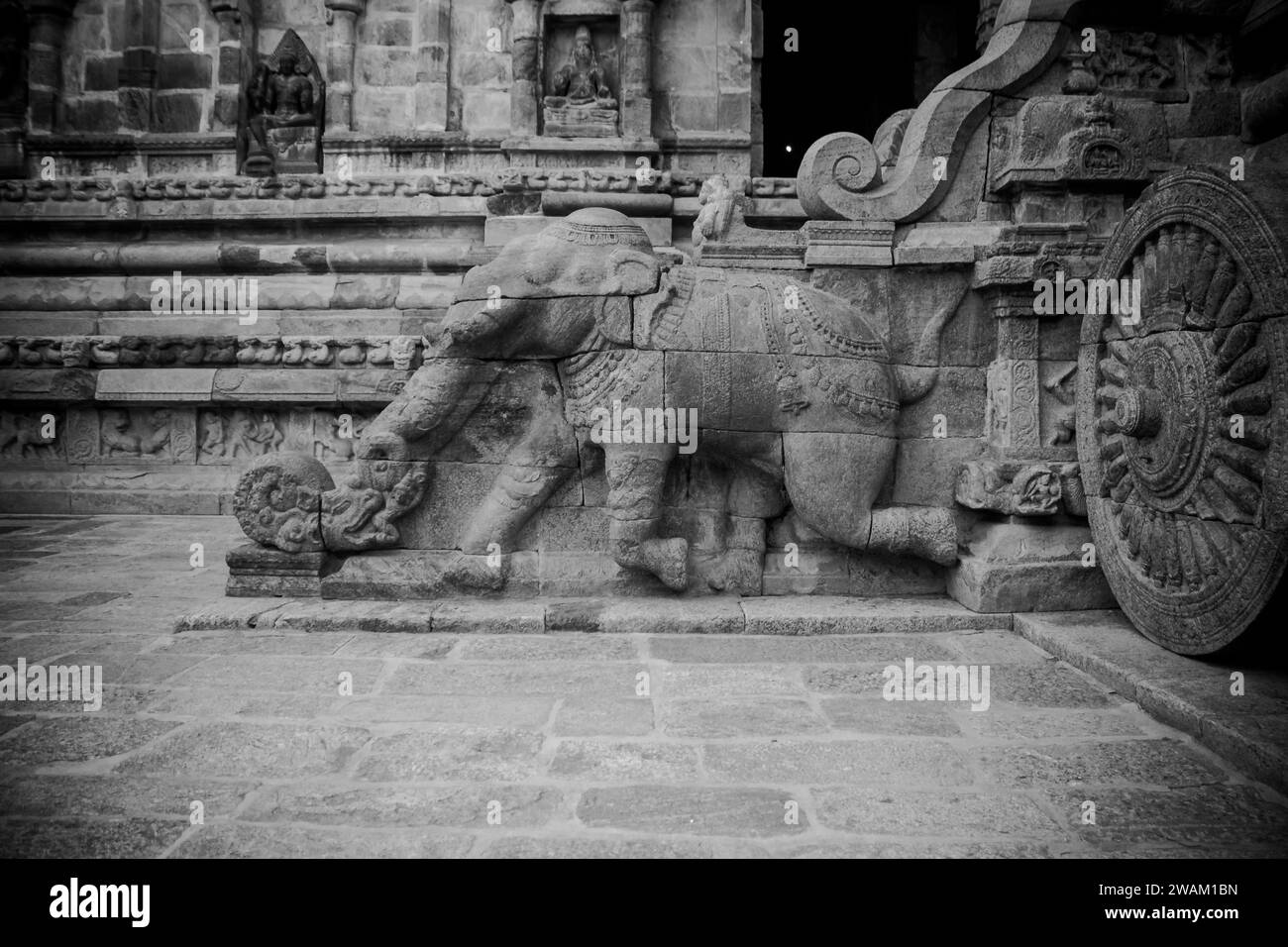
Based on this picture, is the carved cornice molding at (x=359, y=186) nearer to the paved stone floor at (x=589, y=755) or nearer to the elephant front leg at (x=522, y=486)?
the elephant front leg at (x=522, y=486)

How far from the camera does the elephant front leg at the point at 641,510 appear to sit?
4.19m

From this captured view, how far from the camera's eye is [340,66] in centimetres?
948

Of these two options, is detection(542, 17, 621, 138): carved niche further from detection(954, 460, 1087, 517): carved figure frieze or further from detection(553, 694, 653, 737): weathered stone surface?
detection(553, 694, 653, 737): weathered stone surface

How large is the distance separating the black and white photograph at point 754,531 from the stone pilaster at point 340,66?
3.07 meters

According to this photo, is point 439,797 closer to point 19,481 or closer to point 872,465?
point 872,465

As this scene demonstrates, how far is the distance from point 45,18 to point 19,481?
590 centimetres

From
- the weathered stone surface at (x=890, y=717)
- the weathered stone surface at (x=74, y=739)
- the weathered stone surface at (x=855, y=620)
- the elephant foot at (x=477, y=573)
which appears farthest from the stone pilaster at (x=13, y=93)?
the weathered stone surface at (x=890, y=717)

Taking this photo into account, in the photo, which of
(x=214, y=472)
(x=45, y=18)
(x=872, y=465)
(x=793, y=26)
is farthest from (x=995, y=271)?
(x=793, y=26)

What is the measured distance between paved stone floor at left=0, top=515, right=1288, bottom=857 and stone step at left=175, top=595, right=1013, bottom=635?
7 centimetres

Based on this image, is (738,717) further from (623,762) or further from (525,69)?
(525,69)

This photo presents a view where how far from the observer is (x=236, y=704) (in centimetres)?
313

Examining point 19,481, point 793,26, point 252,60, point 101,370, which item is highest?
point 793,26

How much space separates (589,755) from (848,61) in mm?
15104

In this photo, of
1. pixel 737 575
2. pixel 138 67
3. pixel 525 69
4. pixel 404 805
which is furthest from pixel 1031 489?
pixel 138 67
